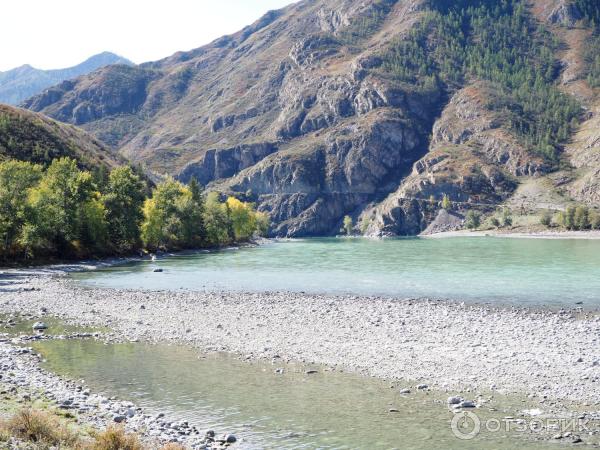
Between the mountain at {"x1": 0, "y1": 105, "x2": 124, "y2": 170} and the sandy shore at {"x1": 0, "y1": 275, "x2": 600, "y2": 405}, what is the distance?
107 meters

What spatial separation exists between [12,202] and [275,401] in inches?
2824

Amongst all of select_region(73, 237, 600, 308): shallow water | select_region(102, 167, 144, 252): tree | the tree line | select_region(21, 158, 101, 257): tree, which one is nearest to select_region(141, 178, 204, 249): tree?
the tree line

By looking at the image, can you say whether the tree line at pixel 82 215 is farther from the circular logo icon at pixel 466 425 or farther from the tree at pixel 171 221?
the circular logo icon at pixel 466 425

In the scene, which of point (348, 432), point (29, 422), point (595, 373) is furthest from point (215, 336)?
point (595, 373)

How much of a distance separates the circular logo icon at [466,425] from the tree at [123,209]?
92.9m

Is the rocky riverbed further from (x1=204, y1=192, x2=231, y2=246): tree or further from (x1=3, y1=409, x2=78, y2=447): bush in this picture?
(x1=204, y1=192, x2=231, y2=246): tree

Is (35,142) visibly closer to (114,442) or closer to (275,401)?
(275,401)

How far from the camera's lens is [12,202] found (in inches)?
3123

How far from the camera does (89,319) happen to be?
40.9 m

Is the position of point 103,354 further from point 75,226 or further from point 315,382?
point 75,226

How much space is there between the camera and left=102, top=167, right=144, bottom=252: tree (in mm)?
105375

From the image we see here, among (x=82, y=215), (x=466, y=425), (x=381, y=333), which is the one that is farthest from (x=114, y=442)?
(x=82, y=215)

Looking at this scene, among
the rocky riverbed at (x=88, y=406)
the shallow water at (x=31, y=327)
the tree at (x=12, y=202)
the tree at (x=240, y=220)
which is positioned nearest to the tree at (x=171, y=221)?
the tree at (x=12, y=202)

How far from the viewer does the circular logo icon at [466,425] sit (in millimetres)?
18984
